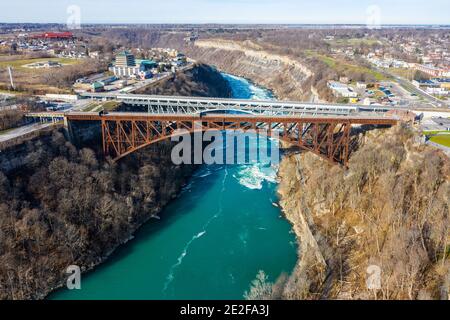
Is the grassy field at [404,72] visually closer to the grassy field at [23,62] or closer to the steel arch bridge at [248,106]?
the steel arch bridge at [248,106]

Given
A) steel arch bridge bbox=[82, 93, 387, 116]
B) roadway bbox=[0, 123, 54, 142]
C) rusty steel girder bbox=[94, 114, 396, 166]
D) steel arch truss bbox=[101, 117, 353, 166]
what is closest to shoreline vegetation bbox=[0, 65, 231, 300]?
roadway bbox=[0, 123, 54, 142]

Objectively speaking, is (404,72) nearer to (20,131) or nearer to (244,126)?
(244,126)

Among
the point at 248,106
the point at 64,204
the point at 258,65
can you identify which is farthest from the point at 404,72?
the point at 64,204

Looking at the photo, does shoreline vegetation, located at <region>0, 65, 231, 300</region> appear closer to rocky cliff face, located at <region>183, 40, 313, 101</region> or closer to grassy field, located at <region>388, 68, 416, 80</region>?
rocky cliff face, located at <region>183, 40, 313, 101</region>

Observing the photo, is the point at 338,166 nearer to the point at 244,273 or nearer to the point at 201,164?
the point at 244,273

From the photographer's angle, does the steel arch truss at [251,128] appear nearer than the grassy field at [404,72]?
Yes

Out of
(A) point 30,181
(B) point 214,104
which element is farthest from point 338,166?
(A) point 30,181

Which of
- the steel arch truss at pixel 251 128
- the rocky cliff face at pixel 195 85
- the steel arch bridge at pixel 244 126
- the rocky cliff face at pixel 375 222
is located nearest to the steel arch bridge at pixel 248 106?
the steel arch truss at pixel 251 128
